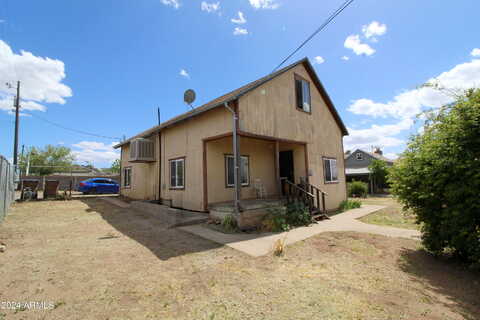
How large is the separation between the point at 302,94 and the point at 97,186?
18.3 m

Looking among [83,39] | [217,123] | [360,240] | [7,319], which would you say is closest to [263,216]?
[360,240]

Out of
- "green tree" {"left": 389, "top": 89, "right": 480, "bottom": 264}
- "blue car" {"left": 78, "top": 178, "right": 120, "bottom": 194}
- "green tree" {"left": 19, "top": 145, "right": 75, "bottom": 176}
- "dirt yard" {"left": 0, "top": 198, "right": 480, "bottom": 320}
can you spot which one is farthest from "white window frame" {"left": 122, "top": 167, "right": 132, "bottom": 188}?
"green tree" {"left": 19, "top": 145, "right": 75, "bottom": 176}

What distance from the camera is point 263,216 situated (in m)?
7.70

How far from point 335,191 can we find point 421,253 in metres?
7.39

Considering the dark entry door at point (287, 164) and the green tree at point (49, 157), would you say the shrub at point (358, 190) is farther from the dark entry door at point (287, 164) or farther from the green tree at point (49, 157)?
the green tree at point (49, 157)

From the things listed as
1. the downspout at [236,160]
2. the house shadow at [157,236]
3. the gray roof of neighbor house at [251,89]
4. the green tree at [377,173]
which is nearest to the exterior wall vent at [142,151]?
the gray roof of neighbor house at [251,89]

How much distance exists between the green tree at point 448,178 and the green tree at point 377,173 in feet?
70.3

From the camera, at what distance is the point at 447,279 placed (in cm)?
382

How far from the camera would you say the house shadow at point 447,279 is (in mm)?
3039

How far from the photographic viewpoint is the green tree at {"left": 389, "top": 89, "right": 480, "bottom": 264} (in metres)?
3.84

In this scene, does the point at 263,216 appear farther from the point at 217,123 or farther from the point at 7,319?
the point at 7,319

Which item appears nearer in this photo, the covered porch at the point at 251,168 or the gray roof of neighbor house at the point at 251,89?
the gray roof of neighbor house at the point at 251,89

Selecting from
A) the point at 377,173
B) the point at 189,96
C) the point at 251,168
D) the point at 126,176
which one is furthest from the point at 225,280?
the point at 377,173

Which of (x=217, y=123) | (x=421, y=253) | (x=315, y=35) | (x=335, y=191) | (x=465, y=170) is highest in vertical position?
(x=315, y=35)
